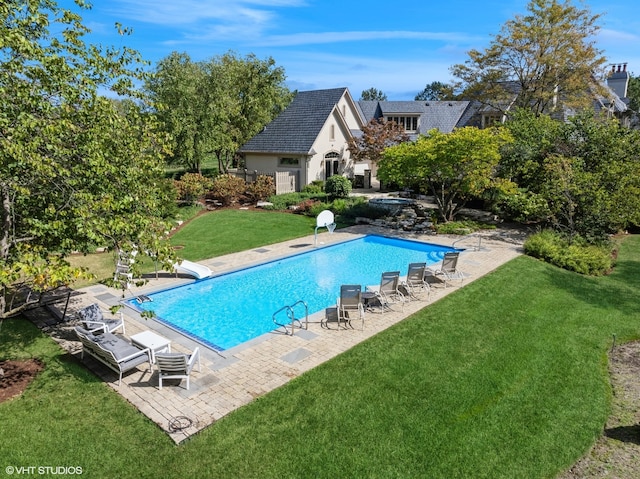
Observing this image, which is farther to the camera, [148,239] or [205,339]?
[205,339]

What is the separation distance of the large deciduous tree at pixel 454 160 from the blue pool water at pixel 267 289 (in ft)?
13.1

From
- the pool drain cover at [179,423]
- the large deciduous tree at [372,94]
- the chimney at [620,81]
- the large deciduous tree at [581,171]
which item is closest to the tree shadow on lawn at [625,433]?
the pool drain cover at [179,423]

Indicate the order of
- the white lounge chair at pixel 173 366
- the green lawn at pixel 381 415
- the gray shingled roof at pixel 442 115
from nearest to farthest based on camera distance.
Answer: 1. the green lawn at pixel 381 415
2. the white lounge chair at pixel 173 366
3. the gray shingled roof at pixel 442 115

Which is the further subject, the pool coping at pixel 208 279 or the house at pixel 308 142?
the house at pixel 308 142

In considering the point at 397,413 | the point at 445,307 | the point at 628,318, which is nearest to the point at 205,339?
the point at 397,413

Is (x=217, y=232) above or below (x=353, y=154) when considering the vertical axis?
below

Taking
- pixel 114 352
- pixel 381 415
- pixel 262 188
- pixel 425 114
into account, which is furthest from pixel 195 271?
pixel 425 114

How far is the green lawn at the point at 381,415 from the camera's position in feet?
21.0

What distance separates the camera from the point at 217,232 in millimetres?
22906

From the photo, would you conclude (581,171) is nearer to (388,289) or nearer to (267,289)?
(388,289)

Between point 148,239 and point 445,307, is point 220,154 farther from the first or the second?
point 148,239

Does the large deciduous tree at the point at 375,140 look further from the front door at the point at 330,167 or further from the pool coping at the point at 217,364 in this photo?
the pool coping at the point at 217,364

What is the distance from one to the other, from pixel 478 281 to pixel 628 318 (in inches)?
172

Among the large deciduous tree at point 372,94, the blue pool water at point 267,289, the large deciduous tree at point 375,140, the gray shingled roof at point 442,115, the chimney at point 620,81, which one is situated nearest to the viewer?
the blue pool water at point 267,289
